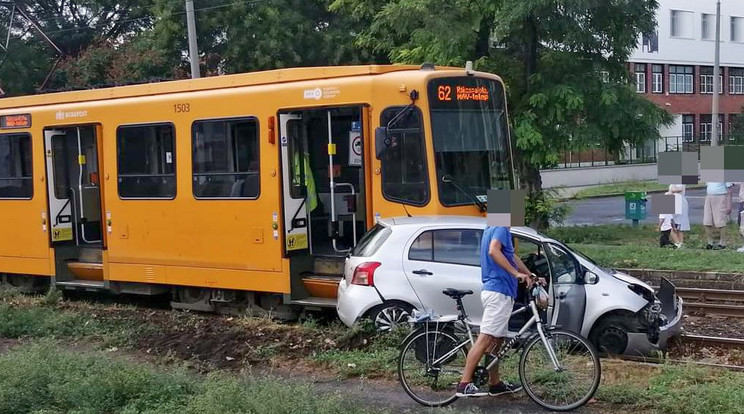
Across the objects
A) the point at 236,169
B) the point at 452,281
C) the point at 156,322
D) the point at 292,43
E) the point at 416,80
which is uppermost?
the point at 292,43

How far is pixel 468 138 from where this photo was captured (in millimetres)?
11133

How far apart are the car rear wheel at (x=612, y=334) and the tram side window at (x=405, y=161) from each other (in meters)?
2.60

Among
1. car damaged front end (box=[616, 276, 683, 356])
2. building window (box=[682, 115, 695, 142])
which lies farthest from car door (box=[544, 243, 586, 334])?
building window (box=[682, 115, 695, 142])

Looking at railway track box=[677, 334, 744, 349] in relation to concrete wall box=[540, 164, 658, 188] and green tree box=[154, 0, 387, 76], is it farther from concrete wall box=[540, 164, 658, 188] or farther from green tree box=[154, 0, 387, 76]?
concrete wall box=[540, 164, 658, 188]

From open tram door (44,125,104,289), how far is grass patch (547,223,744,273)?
8.49 meters

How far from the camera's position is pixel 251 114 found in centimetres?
1186

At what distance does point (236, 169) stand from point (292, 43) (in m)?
15.5

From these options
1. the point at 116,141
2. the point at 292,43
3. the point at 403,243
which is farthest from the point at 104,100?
the point at 292,43

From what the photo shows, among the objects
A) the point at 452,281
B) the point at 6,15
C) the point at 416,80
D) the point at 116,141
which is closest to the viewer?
the point at 452,281

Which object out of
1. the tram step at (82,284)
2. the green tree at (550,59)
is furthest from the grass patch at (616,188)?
the tram step at (82,284)

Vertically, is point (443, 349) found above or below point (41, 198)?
below

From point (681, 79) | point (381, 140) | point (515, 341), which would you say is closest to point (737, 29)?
point (681, 79)

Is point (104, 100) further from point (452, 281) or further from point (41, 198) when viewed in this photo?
point (452, 281)

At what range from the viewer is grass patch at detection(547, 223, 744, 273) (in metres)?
14.7
